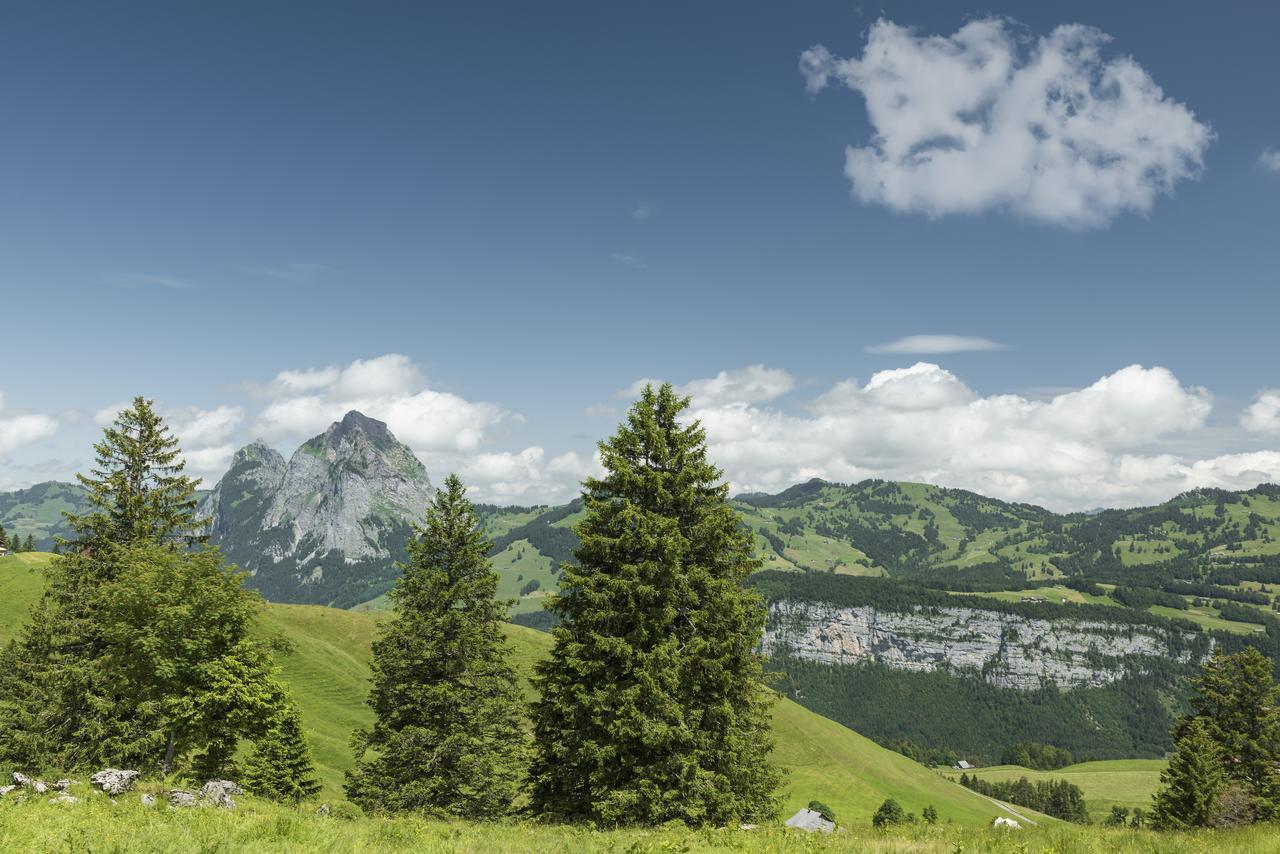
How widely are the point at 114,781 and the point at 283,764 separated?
3375cm

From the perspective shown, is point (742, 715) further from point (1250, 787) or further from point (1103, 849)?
point (1250, 787)

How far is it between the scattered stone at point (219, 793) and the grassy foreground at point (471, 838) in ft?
16.1

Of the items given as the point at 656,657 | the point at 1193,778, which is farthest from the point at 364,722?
the point at 1193,778

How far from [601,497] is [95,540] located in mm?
31358

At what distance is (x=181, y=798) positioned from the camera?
67.5 ft

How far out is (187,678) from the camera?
29766 mm

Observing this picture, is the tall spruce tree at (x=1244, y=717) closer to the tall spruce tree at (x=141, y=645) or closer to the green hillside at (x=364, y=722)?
the green hillside at (x=364, y=722)

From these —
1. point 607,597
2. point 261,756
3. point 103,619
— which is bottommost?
point 261,756

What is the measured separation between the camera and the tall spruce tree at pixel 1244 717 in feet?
178

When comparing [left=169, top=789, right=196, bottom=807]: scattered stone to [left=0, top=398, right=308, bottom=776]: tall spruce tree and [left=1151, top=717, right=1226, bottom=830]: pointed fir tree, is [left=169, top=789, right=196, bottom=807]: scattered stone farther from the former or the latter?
[left=1151, top=717, right=1226, bottom=830]: pointed fir tree

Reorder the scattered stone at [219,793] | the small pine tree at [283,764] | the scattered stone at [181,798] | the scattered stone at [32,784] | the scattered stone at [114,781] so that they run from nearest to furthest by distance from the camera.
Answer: the scattered stone at [181,798] < the scattered stone at [32,784] < the scattered stone at [219,793] < the scattered stone at [114,781] < the small pine tree at [283,764]

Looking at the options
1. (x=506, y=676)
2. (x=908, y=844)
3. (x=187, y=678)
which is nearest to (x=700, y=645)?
(x=908, y=844)

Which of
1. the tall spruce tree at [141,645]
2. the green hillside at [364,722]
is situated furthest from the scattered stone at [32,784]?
the green hillside at [364,722]

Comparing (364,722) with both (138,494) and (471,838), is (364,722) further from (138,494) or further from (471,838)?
(471,838)
